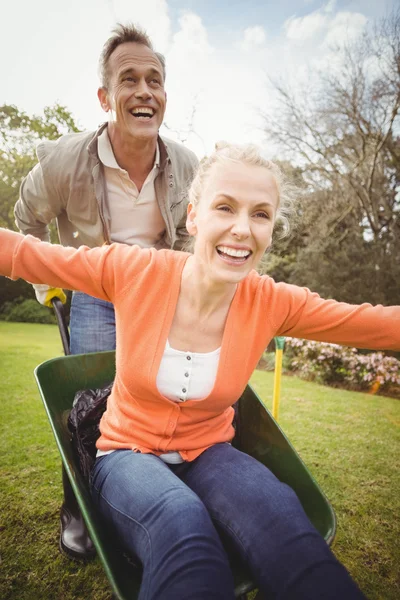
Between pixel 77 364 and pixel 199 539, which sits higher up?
pixel 77 364

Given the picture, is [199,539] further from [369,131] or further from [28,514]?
[369,131]

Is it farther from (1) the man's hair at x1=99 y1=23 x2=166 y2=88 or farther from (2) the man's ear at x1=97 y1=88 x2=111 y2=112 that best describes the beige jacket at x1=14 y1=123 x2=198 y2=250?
(1) the man's hair at x1=99 y1=23 x2=166 y2=88

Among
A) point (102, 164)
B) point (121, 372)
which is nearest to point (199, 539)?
point (121, 372)

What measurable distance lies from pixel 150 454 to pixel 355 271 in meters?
7.37

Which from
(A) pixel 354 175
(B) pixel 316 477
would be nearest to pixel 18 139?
(A) pixel 354 175

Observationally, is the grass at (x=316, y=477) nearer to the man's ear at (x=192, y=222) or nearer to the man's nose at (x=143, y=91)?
the man's ear at (x=192, y=222)

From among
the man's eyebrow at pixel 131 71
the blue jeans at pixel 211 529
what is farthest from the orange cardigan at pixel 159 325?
the man's eyebrow at pixel 131 71

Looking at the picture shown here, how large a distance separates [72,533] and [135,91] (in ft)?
7.47

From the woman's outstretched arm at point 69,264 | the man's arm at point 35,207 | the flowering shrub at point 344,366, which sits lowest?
the flowering shrub at point 344,366

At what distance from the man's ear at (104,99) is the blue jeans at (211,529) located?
1.88m

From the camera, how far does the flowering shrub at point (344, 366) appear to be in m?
6.05

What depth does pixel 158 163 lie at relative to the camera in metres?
2.21

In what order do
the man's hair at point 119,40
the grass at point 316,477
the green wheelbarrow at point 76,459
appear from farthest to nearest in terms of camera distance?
the man's hair at point 119,40 < the grass at point 316,477 < the green wheelbarrow at point 76,459

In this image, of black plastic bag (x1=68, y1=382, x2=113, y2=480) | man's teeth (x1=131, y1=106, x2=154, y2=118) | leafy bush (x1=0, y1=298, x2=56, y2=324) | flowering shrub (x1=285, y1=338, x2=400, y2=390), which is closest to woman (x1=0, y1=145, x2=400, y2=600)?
black plastic bag (x1=68, y1=382, x2=113, y2=480)
